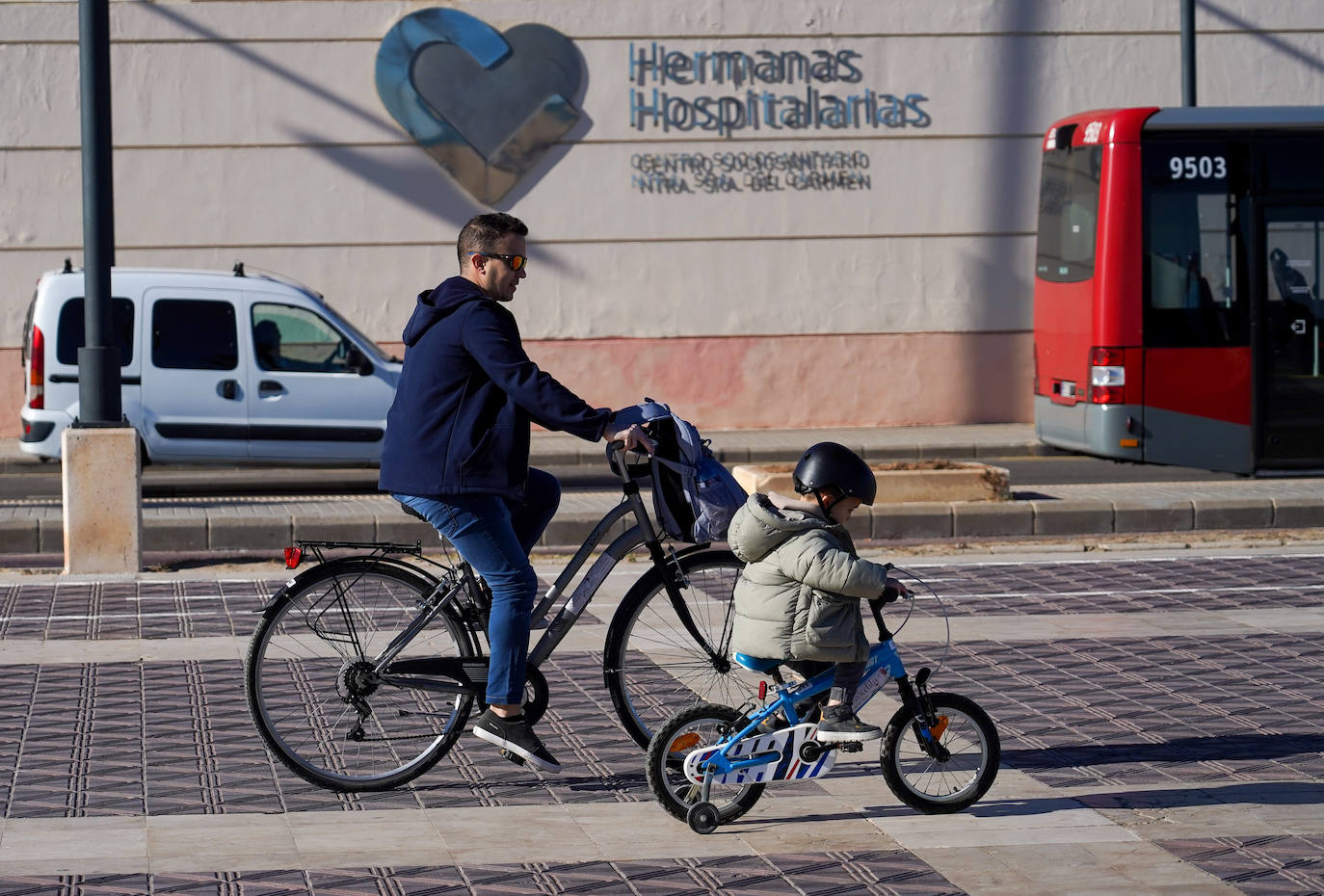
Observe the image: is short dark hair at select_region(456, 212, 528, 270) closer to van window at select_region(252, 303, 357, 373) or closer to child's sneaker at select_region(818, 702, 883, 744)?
child's sneaker at select_region(818, 702, 883, 744)

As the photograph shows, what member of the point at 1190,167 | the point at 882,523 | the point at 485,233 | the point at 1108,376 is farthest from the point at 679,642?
the point at 1190,167

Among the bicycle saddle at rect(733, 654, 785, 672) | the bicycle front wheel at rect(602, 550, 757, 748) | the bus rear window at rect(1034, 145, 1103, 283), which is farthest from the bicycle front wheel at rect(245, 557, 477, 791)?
the bus rear window at rect(1034, 145, 1103, 283)

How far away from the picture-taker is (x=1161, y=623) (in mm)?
8625

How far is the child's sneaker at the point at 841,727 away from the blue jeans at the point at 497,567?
0.92m

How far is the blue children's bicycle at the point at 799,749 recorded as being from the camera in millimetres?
5266

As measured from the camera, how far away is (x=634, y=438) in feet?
17.8

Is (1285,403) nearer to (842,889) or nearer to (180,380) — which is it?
(180,380)

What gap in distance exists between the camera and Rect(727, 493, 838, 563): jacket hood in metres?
5.22

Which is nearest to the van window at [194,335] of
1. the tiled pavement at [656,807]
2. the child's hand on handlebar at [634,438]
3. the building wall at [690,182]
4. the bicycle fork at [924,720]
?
the building wall at [690,182]

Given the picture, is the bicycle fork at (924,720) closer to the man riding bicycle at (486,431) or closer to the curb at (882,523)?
the man riding bicycle at (486,431)

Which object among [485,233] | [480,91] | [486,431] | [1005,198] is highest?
[480,91]

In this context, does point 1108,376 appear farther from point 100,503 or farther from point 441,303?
point 441,303

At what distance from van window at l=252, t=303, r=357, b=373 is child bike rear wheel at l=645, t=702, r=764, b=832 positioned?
10.0 metres

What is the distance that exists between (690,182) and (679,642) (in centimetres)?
1609
